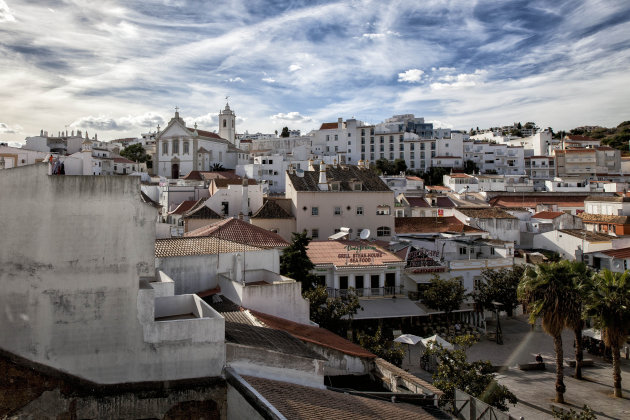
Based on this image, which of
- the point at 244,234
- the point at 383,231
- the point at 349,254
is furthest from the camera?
the point at 383,231

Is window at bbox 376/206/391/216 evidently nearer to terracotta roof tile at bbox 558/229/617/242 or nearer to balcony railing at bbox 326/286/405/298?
balcony railing at bbox 326/286/405/298

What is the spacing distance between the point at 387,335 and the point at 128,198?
20.4 m

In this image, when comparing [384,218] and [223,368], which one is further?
[384,218]

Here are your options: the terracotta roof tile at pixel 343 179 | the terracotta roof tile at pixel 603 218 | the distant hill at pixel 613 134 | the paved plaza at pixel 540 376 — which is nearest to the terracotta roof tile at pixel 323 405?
the paved plaza at pixel 540 376

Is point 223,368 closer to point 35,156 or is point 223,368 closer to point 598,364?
point 598,364

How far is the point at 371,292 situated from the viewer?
29.8 metres

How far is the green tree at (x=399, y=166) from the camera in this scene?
92000 millimetres

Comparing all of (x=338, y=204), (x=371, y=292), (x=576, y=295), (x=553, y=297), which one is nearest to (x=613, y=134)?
(x=338, y=204)

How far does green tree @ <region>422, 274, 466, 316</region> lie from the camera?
2817cm

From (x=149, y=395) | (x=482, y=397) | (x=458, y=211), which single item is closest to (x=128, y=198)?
(x=149, y=395)

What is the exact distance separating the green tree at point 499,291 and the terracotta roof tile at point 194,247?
16.1 metres

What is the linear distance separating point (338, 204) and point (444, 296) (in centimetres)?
1652

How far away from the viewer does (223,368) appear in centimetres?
1095

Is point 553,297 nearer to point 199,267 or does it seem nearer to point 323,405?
point 323,405
